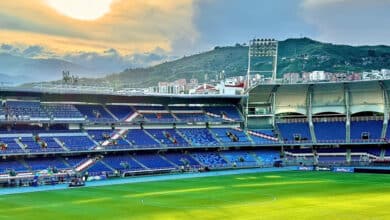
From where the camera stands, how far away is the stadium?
128 feet

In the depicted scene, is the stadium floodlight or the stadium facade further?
the stadium floodlight

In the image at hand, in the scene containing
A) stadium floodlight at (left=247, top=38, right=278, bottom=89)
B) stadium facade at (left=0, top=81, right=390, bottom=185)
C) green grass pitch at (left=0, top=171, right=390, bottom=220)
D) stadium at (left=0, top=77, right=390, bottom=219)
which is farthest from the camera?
stadium floodlight at (left=247, top=38, right=278, bottom=89)

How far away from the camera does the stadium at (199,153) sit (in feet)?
128

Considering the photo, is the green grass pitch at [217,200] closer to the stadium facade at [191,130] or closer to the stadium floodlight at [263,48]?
the stadium facade at [191,130]

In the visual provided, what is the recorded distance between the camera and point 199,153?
75188mm

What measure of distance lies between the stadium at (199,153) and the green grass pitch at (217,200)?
0.10 m

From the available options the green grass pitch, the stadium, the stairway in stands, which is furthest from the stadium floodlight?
the green grass pitch

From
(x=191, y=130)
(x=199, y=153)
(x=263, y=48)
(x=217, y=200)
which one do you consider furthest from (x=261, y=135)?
(x=217, y=200)

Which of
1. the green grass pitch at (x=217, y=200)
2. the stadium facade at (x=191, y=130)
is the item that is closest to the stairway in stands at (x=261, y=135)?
the stadium facade at (x=191, y=130)

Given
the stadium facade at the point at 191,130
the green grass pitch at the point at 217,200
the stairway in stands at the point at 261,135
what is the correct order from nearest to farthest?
the green grass pitch at the point at 217,200 < the stadium facade at the point at 191,130 < the stairway in stands at the point at 261,135

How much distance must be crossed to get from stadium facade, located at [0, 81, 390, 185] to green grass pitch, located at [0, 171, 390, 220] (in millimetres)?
12555

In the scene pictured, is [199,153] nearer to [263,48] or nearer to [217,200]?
[263,48]

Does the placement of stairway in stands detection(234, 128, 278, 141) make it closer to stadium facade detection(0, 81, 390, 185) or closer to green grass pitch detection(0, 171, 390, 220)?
stadium facade detection(0, 81, 390, 185)

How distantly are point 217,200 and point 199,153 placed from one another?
34.3 metres
